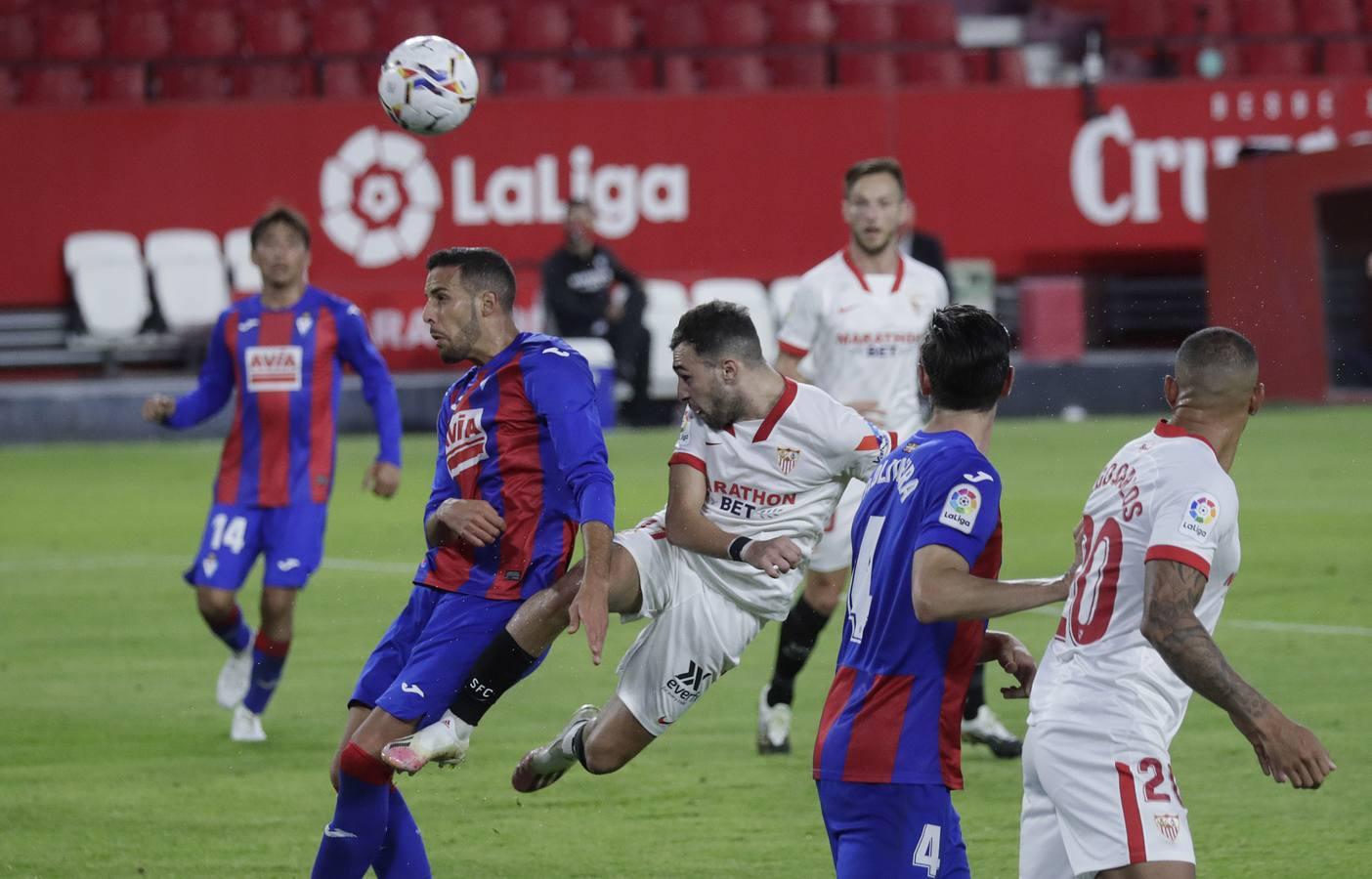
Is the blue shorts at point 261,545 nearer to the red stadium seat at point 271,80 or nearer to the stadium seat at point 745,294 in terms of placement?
the stadium seat at point 745,294

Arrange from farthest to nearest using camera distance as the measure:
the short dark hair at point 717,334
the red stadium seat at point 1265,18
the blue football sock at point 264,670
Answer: the red stadium seat at point 1265,18 → the blue football sock at point 264,670 → the short dark hair at point 717,334

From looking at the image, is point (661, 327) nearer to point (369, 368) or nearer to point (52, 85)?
point (52, 85)

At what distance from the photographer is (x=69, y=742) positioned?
8617 millimetres

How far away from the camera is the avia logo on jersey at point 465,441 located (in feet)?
19.2

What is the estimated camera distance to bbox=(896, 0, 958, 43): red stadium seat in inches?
984

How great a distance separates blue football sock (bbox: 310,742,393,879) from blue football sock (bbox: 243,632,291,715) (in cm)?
309

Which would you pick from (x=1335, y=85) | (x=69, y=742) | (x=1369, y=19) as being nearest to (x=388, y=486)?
(x=69, y=742)

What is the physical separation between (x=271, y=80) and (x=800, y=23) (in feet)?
20.7

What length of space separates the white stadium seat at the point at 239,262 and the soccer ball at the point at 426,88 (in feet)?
47.3

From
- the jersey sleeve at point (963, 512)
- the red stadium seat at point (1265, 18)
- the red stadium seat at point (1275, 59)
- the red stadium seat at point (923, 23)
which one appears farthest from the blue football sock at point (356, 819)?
the red stadium seat at point (1265, 18)

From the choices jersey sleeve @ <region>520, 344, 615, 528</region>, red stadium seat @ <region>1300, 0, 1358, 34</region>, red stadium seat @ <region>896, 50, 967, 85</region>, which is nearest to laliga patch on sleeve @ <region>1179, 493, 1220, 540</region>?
jersey sleeve @ <region>520, 344, 615, 528</region>

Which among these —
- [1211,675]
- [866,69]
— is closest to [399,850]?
[1211,675]

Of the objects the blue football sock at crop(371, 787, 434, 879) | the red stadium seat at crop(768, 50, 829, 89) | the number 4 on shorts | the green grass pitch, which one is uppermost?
the red stadium seat at crop(768, 50, 829, 89)

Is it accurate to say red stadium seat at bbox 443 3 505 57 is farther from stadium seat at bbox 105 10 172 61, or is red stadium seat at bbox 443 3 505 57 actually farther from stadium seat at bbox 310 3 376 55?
stadium seat at bbox 105 10 172 61
